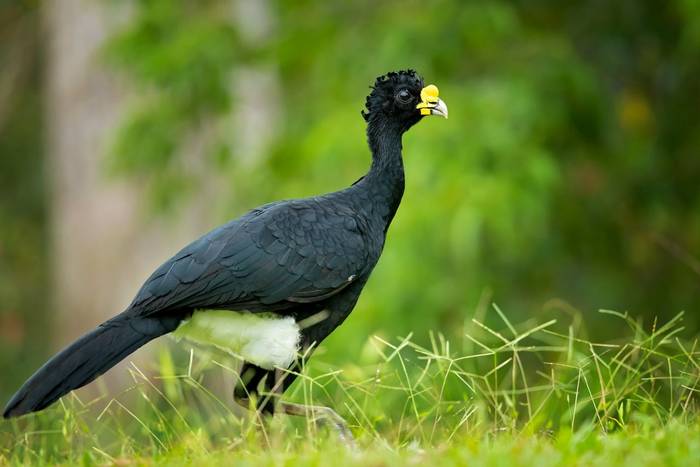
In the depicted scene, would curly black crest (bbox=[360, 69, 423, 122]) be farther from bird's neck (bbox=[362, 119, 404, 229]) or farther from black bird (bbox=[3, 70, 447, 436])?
black bird (bbox=[3, 70, 447, 436])

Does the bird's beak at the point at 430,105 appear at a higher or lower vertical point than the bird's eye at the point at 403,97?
lower

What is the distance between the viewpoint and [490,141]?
304 inches

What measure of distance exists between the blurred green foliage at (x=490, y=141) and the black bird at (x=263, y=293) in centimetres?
274

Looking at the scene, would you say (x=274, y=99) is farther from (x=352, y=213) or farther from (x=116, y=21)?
(x=352, y=213)

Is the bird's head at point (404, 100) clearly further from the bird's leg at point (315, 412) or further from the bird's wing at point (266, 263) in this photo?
the bird's leg at point (315, 412)

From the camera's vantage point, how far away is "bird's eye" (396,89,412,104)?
5.05m

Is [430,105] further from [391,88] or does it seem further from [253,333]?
[253,333]

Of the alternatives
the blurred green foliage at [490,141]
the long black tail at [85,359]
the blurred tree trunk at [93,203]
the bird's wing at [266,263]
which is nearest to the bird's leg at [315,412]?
the bird's wing at [266,263]

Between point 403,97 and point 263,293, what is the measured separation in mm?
1223

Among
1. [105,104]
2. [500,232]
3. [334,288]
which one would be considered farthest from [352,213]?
[105,104]

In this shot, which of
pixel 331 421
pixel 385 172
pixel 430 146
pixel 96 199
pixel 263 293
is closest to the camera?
pixel 331 421

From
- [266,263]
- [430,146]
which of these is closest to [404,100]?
[266,263]

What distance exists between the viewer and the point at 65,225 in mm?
12047

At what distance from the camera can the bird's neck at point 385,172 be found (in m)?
4.92
